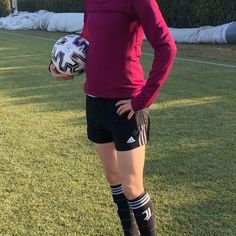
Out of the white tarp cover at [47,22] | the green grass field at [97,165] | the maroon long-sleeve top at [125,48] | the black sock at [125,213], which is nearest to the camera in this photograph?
the maroon long-sleeve top at [125,48]

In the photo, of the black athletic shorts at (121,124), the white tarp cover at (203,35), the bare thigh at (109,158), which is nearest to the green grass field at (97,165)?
the bare thigh at (109,158)

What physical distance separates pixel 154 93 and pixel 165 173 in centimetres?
203

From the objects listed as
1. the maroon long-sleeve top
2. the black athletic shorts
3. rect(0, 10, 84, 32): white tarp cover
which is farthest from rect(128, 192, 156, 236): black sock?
rect(0, 10, 84, 32): white tarp cover

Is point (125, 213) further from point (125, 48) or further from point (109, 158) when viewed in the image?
point (125, 48)

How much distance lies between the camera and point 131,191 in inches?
110

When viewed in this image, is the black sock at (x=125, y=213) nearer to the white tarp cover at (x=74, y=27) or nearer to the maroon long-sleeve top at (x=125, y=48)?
the maroon long-sleeve top at (x=125, y=48)

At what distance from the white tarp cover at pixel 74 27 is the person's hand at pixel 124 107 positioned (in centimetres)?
1203

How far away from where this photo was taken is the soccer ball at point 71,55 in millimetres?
2932

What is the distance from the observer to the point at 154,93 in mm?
2494

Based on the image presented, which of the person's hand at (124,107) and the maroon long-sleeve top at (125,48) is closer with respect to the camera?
the maroon long-sleeve top at (125,48)

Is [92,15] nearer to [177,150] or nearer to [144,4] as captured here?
[144,4]

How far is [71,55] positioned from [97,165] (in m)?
1.92

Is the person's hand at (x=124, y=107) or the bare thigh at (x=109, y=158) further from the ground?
the person's hand at (x=124, y=107)

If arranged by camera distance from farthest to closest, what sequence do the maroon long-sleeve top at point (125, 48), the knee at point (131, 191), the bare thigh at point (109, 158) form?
the bare thigh at point (109, 158) → the knee at point (131, 191) → the maroon long-sleeve top at point (125, 48)
